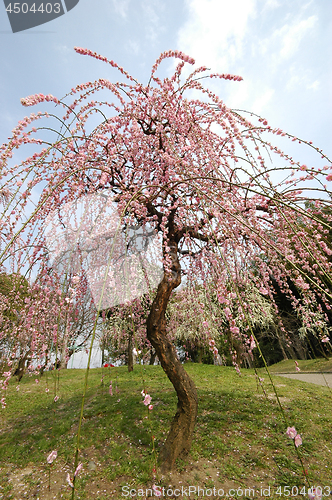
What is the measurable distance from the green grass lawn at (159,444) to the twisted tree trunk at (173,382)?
0.17 metres

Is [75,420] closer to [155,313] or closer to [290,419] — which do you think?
[155,313]

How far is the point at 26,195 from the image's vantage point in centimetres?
290

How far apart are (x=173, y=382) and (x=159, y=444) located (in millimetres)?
862

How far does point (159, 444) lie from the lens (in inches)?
141

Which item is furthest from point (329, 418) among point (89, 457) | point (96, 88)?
point (96, 88)

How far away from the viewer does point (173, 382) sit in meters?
3.70

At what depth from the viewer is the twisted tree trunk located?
10.8ft

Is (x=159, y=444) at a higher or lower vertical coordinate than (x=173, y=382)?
lower

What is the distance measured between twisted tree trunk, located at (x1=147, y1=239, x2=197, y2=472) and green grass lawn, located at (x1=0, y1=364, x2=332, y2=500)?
17 centimetres

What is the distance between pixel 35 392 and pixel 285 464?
6.96 meters

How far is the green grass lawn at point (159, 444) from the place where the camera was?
2879 millimetres

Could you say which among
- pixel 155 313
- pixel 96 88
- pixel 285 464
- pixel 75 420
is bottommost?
pixel 285 464

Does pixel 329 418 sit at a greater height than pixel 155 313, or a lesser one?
A: lesser

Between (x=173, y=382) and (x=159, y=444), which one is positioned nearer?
(x=159, y=444)
